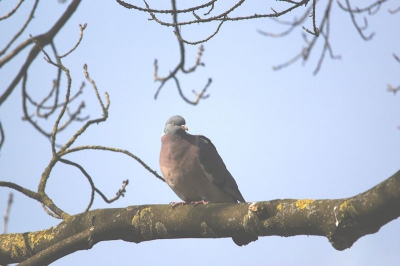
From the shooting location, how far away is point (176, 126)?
16.8ft

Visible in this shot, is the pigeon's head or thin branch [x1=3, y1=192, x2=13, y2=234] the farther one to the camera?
the pigeon's head

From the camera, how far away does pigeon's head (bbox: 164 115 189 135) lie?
5.09 meters

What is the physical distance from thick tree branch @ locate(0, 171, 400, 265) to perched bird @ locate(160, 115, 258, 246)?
4.28ft

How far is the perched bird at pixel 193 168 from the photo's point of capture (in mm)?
4824

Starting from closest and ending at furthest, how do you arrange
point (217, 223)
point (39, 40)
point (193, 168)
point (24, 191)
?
point (217, 223), point (24, 191), point (193, 168), point (39, 40)

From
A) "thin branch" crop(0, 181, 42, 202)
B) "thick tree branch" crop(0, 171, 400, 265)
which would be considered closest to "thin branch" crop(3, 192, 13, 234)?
"thin branch" crop(0, 181, 42, 202)

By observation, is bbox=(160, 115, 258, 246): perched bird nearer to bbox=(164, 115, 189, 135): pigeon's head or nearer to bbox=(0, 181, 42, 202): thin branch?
bbox=(164, 115, 189, 135): pigeon's head

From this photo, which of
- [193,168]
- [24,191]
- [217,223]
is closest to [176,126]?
[193,168]

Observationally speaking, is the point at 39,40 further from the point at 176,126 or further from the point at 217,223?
the point at 217,223

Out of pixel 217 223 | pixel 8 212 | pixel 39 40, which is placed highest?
pixel 39 40

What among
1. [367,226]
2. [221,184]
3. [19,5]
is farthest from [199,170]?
[367,226]

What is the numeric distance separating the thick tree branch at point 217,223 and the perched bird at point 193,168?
130 cm

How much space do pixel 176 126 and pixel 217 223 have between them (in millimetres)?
2075

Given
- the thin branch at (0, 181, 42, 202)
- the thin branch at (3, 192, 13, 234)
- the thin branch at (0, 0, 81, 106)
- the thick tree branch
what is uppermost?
the thin branch at (0, 0, 81, 106)
